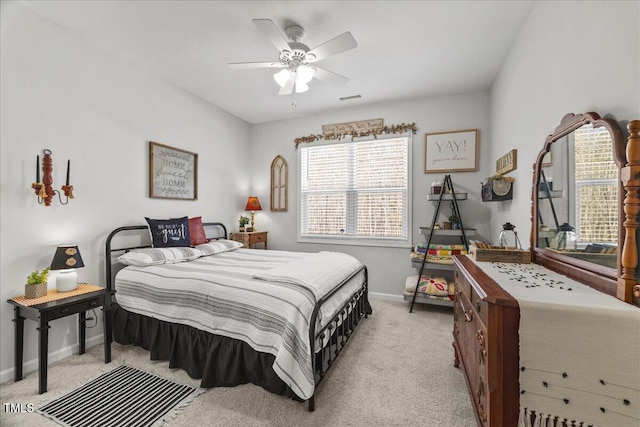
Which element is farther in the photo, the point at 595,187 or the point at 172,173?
the point at 172,173

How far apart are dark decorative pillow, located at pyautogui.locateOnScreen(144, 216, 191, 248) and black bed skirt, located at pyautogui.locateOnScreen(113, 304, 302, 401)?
0.83 m

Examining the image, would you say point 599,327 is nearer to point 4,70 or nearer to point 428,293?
point 428,293

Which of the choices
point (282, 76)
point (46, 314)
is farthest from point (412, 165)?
point (46, 314)

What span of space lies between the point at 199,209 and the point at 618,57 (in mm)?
4141

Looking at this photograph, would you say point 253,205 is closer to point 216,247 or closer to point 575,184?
point 216,247

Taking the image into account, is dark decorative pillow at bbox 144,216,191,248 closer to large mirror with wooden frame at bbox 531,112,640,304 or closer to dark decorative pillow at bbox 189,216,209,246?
dark decorative pillow at bbox 189,216,209,246

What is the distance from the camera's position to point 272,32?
2.04 metres

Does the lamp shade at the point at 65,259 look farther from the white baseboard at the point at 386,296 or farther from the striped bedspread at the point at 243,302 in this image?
the white baseboard at the point at 386,296

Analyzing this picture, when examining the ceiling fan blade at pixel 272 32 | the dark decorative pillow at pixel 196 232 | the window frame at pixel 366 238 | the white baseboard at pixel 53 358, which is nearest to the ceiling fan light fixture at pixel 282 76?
the ceiling fan blade at pixel 272 32

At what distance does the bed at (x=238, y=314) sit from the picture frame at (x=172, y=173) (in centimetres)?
68

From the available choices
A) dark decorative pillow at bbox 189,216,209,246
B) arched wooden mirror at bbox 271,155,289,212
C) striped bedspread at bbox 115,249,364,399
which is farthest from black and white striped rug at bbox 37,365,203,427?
arched wooden mirror at bbox 271,155,289,212

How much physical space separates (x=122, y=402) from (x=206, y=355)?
Answer: 0.55m

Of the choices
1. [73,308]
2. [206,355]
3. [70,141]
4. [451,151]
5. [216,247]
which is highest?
[451,151]

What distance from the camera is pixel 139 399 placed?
183 cm
